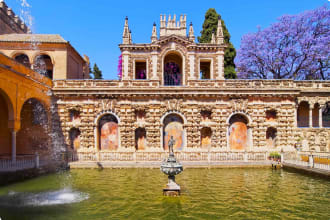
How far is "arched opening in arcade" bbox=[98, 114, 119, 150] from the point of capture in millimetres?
21859

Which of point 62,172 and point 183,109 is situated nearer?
point 62,172

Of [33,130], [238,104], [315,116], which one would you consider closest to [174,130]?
[238,104]

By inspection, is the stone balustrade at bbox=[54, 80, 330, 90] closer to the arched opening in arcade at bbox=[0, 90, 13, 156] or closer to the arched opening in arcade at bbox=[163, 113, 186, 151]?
the arched opening in arcade at bbox=[163, 113, 186, 151]

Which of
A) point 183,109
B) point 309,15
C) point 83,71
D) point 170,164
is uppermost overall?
point 309,15

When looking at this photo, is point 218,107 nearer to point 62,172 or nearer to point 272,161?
point 272,161

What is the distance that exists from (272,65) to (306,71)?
4638 mm

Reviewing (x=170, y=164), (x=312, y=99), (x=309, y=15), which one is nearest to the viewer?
(x=170, y=164)

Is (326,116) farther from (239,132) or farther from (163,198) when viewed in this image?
(163,198)

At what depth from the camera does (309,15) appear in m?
30.4

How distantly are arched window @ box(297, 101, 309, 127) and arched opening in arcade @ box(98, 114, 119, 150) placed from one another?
19.6 meters

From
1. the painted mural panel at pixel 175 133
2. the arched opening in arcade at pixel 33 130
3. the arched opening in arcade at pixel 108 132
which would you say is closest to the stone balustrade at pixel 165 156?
Answer: the painted mural panel at pixel 175 133

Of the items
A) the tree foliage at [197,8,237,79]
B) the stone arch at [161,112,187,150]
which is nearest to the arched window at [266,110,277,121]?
the stone arch at [161,112,187,150]

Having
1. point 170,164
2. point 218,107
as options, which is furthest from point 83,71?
point 170,164

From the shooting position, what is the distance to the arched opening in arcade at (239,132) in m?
22.1
